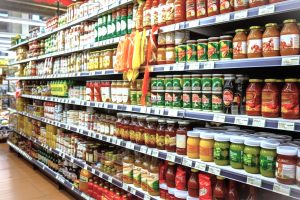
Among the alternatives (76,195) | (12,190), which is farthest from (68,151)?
(12,190)

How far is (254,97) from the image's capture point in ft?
5.73

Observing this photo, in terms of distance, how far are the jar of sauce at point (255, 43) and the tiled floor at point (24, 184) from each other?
3.25 m

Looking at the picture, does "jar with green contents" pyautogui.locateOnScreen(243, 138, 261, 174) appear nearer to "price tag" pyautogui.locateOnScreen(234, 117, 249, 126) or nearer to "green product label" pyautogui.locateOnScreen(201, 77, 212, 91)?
"price tag" pyautogui.locateOnScreen(234, 117, 249, 126)

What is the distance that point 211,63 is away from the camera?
6.39ft

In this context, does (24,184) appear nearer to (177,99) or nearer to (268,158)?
(177,99)

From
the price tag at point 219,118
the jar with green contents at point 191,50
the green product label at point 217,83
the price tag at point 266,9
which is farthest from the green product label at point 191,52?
the price tag at point 266,9

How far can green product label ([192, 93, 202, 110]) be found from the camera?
6.83 feet

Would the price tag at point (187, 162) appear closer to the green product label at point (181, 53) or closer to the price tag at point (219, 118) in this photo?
the price tag at point (219, 118)

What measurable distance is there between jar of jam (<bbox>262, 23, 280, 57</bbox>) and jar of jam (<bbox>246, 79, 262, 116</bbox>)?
0.17m

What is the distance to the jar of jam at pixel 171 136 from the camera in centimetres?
229

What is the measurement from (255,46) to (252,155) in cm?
64

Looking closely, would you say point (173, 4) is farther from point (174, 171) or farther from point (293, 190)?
point (293, 190)

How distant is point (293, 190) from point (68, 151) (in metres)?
3.17

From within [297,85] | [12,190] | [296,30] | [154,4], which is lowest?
[12,190]
